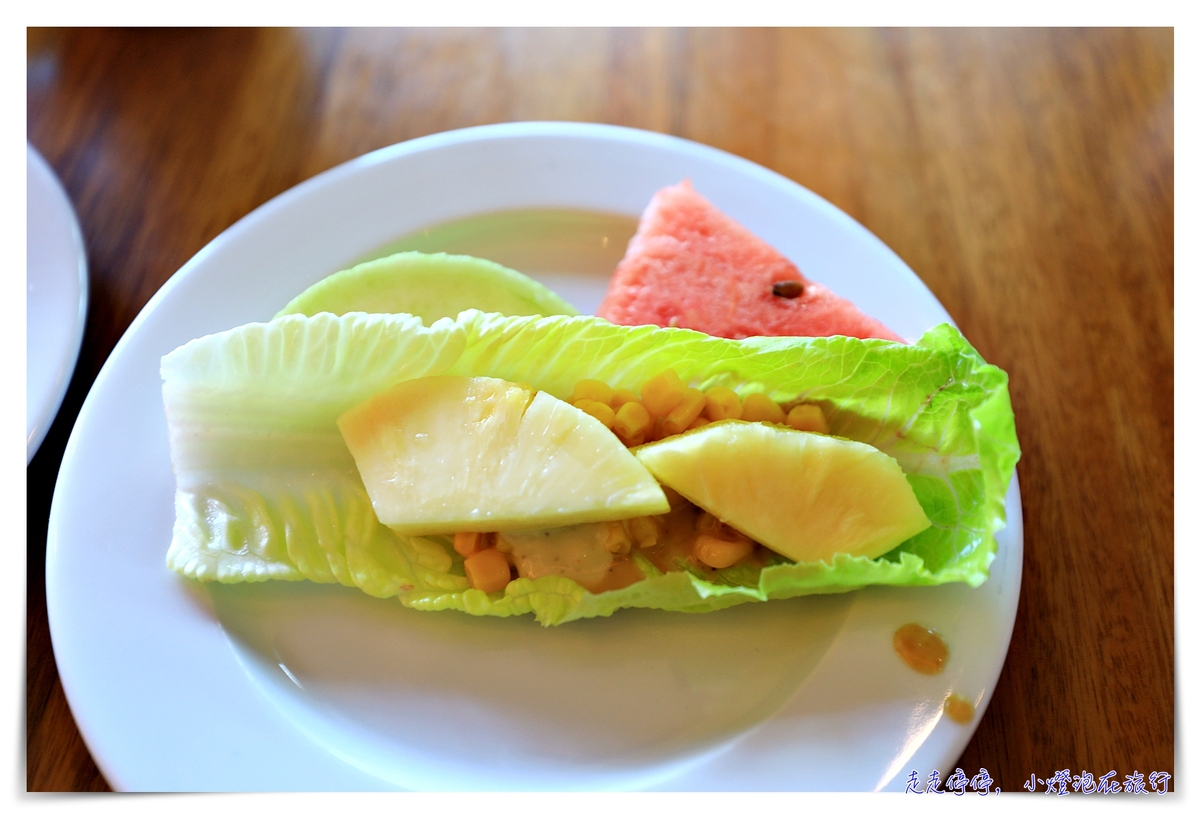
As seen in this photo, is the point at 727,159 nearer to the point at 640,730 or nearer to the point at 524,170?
the point at 524,170

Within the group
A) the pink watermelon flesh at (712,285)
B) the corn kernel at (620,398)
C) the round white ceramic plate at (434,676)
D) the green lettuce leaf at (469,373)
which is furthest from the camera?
the pink watermelon flesh at (712,285)

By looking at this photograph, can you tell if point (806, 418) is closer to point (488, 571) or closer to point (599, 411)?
point (599, 411)

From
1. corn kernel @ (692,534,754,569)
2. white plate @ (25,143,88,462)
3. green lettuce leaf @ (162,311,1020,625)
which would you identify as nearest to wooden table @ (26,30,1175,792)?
white plate @ (25,143,88,462)

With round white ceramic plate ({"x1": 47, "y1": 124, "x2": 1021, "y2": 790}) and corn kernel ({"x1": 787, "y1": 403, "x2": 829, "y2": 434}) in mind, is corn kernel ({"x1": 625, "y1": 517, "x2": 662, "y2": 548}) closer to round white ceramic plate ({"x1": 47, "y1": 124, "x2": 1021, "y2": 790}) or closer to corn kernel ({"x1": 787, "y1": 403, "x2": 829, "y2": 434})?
round white ceramic plate ({"x1": 47, "y1": 124, "x2": 1021, "y2": 790})

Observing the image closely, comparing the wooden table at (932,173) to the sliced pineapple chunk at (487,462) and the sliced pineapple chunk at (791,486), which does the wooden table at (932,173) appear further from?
the sliced pineapple chunk at (487,462)

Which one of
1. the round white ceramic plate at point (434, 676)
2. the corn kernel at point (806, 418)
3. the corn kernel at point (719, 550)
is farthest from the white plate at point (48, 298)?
the corn kernel at point (806, 418)

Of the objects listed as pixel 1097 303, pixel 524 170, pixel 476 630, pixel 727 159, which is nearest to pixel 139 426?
pixel 476 630

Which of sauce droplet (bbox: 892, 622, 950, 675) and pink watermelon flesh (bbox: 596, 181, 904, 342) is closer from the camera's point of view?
sauce droplet (bbox: 892, 622, 950, 675)
